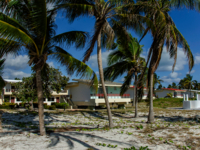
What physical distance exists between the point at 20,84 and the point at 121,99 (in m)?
14.8

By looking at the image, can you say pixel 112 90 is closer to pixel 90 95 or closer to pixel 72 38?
pixel 90 95

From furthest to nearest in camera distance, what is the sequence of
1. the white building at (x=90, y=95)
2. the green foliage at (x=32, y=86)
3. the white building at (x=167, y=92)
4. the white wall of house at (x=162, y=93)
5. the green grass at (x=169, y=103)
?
1. the white wall of house at (x=162, y=93)
2. the white building at (x=167, y=92)
3. the green grass at (x=169, y=103)
4. the white building at (x=90, y=95)
5. the green foliage at (x=32, y=86)

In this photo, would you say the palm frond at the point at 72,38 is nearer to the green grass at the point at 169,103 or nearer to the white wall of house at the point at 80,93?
the white wall of house at the point at 80,93

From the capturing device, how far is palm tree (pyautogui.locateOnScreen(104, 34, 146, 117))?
15562 mm

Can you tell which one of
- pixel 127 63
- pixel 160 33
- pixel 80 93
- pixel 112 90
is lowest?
pixel 80 93

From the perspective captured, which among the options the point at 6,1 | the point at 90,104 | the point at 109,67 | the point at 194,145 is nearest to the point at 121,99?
the point at 90,104

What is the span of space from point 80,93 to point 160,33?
19.3 meters

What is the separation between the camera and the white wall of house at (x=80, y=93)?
26819 millimetres

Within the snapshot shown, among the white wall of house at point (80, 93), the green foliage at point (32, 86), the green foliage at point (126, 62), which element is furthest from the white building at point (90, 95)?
the green foliage at point (126, 62)

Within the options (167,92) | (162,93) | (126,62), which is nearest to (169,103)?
(126,62)

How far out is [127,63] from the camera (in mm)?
15852

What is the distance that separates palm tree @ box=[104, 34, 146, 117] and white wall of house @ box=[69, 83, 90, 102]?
10652mm

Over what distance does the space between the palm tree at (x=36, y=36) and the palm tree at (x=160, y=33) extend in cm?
411

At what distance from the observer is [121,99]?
29031 millimetres
